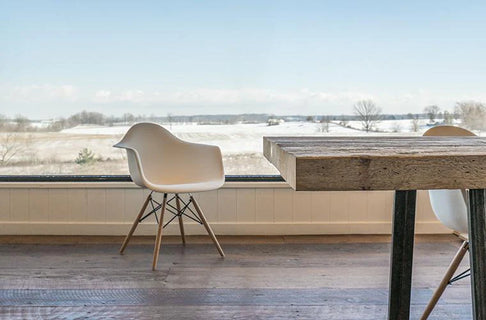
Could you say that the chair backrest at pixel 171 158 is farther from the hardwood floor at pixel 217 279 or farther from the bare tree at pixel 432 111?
the bare tree at pixel 432 111

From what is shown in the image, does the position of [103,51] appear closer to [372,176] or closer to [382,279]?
[382,279]

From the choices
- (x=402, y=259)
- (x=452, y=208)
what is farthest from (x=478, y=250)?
(x=452, y=208)

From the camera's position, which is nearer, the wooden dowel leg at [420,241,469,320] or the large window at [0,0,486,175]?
the wooden dowel leg at [420,241,469,320]

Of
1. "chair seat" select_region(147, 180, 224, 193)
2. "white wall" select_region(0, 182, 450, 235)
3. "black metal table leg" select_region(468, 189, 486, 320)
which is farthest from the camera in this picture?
"white wall" select_region(0, 182, 450, 235)

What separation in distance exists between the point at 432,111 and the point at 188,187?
1996 mm

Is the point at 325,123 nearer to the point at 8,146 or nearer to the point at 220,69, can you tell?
the point at 220,69

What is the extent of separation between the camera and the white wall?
11.4 feet

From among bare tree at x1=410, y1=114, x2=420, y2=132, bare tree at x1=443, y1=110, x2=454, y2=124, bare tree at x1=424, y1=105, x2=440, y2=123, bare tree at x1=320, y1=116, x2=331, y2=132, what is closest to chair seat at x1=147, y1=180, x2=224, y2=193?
bare tree at x1=320, y1=116, x2=331, y2=132

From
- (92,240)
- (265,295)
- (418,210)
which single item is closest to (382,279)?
(265,295)

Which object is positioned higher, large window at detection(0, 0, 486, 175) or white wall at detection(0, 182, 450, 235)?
large window at detection(0, 0, 486, 175)

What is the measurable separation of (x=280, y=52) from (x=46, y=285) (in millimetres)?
2218

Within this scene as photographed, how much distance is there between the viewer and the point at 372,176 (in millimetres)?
1035

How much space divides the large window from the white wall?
7.1 inches

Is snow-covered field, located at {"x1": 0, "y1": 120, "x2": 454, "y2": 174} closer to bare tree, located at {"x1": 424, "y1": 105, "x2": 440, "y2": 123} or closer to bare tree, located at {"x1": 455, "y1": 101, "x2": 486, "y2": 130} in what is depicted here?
bare tree, located at {"x1": 424, "y1": 105, "x2": 440, "y2": 123}
